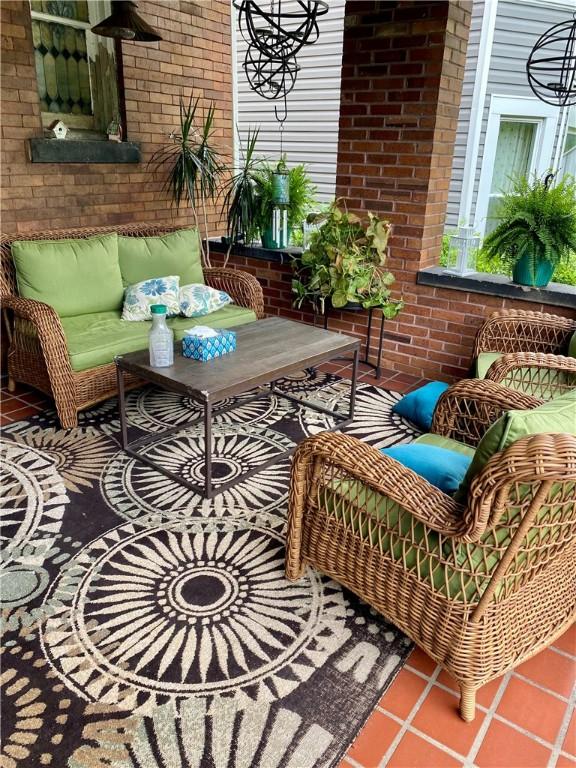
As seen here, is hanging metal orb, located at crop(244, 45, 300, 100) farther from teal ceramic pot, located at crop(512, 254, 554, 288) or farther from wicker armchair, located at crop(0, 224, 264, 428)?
teal ceramic pot, located at crop(512, 254, 554, 288)

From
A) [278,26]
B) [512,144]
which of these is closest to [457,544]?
[278,26]

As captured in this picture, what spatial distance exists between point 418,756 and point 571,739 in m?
0.43

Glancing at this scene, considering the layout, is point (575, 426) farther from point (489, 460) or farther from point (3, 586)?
point (3, 586)

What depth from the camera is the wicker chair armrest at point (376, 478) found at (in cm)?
146

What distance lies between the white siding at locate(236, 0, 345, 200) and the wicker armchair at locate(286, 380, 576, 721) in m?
4.56

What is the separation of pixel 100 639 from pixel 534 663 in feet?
4.45

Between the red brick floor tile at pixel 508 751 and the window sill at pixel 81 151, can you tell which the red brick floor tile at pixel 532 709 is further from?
the window sill at pixel 81 151

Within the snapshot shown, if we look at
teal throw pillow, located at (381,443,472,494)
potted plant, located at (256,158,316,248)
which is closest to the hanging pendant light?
potted plant, located at (256,158,316,248)

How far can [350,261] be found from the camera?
11.6 feet

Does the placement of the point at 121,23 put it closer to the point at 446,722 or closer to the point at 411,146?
the point at 411,146

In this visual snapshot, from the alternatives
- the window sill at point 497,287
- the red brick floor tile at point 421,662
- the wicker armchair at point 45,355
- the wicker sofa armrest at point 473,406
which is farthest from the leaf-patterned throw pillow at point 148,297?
→ the red brick floor tile at point 421,662

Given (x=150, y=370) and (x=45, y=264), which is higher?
(x=45, y=264)

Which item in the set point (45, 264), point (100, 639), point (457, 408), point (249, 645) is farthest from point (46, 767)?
point (45, 264)

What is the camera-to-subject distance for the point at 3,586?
201cm
